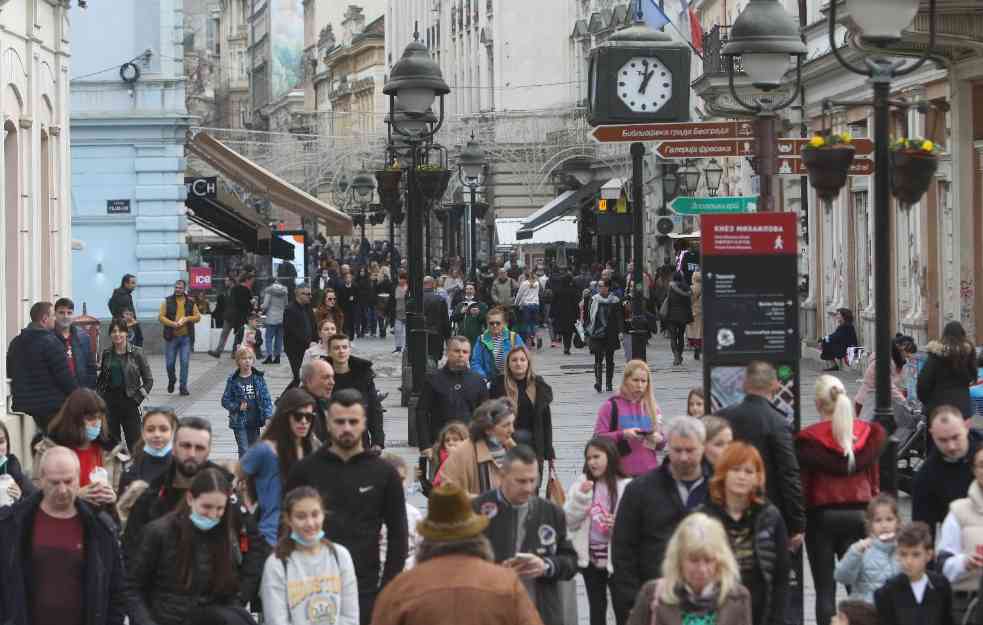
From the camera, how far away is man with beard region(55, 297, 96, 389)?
59.0 ft

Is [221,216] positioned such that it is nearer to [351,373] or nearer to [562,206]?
[562,206]

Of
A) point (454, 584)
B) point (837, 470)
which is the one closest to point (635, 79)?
point (837, 470)

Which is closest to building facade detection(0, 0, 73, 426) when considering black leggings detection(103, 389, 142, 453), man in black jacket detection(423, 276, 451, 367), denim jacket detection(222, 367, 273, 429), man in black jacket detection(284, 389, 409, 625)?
black leggings detection(103, 389, 142, 453)

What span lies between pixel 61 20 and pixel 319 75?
102 m

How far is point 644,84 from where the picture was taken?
17406 millimetres

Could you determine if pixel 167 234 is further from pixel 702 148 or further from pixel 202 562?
pixel 202 562

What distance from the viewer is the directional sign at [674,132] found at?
47.8 feet

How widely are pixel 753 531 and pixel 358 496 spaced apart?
6.14ft

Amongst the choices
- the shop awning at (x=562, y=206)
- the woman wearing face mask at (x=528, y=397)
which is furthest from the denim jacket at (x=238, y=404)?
the shop awning at (x=562, y=206)

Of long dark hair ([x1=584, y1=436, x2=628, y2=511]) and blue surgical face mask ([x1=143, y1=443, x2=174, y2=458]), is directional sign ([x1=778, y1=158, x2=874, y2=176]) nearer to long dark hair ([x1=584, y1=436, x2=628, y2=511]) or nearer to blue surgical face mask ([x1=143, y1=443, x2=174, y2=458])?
long dark hair ([x1=584, y1=436, x2=628, y2=511])

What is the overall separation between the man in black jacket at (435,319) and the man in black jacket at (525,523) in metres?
19.8

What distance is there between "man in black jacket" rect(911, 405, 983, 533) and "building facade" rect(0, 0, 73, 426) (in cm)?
1107

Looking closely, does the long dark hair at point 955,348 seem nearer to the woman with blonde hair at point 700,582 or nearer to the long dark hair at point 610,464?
the long dark hair at point 610,464

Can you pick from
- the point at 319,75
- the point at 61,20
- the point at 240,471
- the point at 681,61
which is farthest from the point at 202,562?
the point at 319,75
